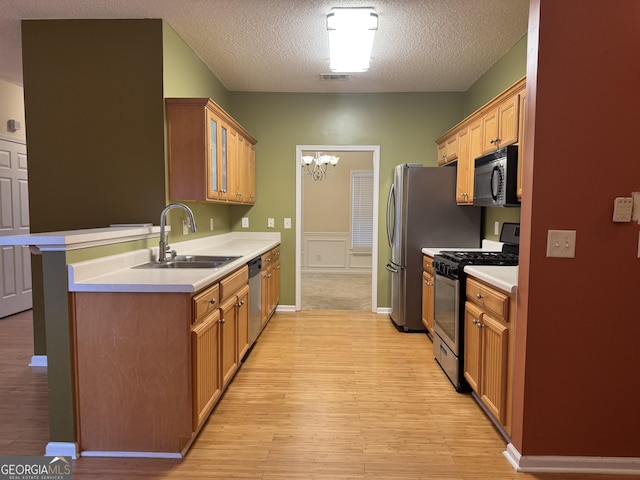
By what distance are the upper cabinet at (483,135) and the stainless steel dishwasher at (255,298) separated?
2004mm

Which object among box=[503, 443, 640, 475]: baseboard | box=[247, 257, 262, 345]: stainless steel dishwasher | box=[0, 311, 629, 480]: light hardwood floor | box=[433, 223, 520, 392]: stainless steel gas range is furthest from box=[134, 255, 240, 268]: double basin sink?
box=[503, 443, 640, 475]: baseboard

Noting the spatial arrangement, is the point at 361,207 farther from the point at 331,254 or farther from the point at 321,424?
the point at 321,424

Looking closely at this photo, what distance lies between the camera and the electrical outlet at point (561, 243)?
189 cm

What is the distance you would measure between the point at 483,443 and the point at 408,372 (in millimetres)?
979

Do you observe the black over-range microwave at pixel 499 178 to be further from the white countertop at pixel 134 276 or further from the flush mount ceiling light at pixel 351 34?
the white countertop at pixel 134 276

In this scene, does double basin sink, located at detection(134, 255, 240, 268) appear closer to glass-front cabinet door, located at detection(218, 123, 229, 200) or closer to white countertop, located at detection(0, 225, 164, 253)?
white countertop, located at detection(0, 225, 164, 253)

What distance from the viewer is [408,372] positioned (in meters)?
3.17

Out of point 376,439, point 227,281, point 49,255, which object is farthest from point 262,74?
point 376,439

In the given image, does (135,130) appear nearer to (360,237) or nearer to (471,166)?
(471,166)

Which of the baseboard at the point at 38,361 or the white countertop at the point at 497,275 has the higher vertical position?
the white countertop at the point at 497,275

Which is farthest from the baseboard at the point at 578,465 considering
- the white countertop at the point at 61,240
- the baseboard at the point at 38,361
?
the baseboard at the point at 38,361

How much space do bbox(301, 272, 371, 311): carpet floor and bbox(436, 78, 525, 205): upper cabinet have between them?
85.1 inches

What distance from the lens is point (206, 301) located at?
7.32ft

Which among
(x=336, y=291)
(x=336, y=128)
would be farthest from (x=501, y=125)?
(x=336, y=291)
